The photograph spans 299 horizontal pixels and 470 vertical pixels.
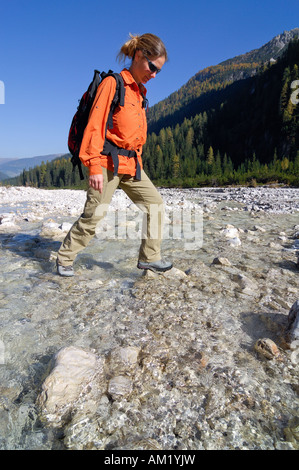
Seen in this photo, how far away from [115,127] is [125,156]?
31 centimetres

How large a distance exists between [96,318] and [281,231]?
182 inches

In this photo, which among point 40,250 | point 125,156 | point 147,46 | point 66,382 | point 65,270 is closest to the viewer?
point 66,382

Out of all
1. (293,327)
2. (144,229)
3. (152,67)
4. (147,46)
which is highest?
(147,46)

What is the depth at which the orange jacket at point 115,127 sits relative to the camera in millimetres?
2576

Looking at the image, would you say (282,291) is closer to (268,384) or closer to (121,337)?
(268,384)

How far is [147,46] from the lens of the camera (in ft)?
8.70

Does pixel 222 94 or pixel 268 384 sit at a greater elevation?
pixel 222 94

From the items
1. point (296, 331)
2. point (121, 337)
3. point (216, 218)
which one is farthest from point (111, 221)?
point (296, 331)

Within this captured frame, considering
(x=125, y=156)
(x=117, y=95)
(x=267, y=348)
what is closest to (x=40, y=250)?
(x=125, y=156)

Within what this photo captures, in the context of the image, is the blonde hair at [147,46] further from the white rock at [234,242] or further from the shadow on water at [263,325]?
the white rock at [234,242]

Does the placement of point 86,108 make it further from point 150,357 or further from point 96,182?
point 150,357

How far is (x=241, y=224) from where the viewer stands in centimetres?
645
